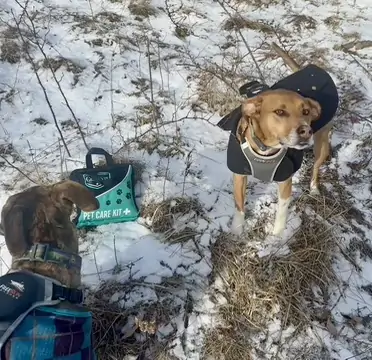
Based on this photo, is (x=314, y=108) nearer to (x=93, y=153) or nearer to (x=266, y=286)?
(x=266, y=286)

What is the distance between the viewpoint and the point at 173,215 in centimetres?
348

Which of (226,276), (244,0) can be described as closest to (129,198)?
(226,276)

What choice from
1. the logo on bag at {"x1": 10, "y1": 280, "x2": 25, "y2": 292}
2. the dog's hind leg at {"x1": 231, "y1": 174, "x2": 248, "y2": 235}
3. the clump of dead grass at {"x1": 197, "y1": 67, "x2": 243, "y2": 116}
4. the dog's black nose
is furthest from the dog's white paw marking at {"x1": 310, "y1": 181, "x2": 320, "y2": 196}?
the logo on bag at {"x1": 10, "y1": 280, "x2": 25, "y2": 292}

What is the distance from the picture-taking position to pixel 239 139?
3162 millimetres

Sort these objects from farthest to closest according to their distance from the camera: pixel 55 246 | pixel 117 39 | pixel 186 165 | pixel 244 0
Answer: pixel 244 0, pixel 117 39, pixel 186 165, pixel 55 246

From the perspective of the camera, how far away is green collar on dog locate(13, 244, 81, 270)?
2.21m

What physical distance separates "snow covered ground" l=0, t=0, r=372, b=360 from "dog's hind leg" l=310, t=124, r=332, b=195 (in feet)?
0.42

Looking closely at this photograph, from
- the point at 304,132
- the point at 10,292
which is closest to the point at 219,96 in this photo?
the point at 304,132

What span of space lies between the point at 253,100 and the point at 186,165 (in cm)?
110

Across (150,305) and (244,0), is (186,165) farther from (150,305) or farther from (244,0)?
(244,0)

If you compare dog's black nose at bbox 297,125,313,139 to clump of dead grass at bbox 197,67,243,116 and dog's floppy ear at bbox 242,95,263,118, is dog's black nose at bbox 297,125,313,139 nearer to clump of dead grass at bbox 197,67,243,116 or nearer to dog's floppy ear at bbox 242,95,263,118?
dog's floppy ear at bbox 242,95,263,118

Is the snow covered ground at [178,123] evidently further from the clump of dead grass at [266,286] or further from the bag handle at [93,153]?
the bag handle at [93,153]

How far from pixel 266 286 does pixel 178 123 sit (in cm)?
176

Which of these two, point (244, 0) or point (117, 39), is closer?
point (117, 39)
